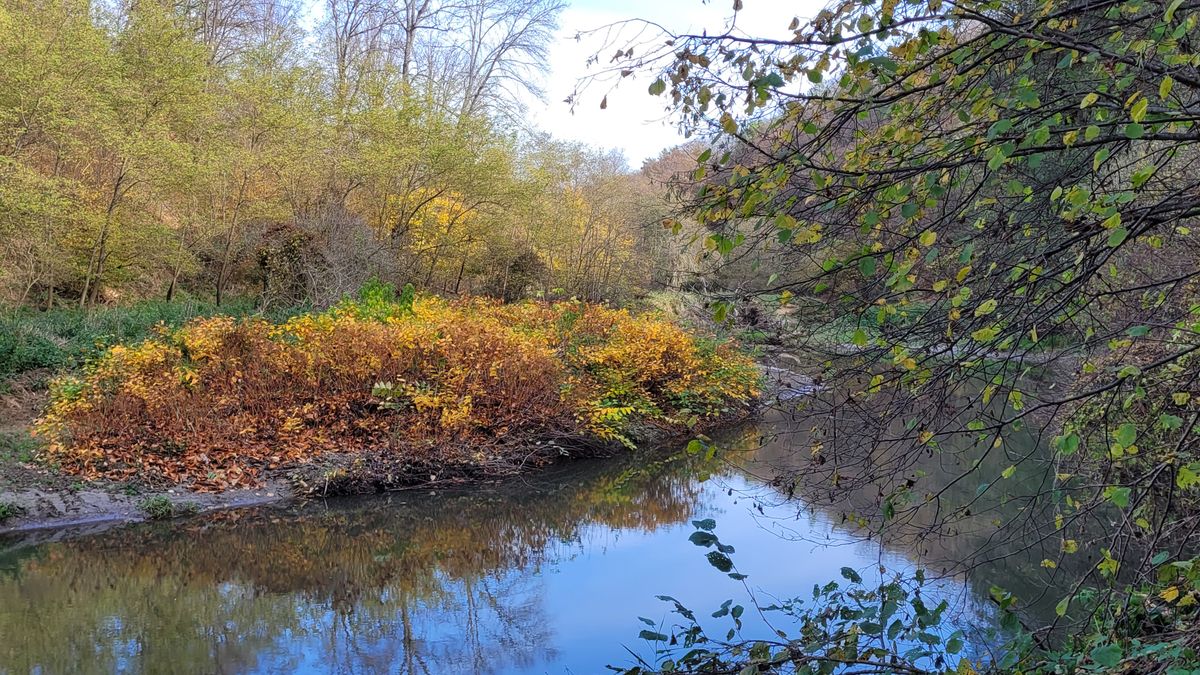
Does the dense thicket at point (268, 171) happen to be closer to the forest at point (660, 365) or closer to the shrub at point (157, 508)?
the forest at point (660, 365)

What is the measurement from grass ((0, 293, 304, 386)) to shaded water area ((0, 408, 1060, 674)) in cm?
321

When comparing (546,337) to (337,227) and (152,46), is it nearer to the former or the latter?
(337,227)

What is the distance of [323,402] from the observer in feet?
27.9

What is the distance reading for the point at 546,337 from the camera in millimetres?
11055

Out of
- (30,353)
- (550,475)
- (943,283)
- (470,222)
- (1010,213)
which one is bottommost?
(30,353)

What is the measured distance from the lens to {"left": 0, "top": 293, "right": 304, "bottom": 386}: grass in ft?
28.8

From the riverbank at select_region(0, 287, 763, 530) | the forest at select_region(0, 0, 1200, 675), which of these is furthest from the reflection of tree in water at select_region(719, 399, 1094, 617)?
the riverbank at select_region(0, 287, 763, 530)

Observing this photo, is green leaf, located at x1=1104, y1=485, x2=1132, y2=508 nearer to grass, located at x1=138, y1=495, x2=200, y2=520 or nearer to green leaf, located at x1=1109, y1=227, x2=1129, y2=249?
green leaf, located at x1=1109, y1=227, x2=1129, y2=249

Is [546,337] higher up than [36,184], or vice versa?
[546,337]

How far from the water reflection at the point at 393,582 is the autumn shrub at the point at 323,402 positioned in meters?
0.75

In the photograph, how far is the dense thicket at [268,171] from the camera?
1004cm

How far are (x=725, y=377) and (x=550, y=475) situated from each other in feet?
13.8

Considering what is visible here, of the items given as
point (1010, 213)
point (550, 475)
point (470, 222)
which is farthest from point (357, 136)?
point (1010, 213)

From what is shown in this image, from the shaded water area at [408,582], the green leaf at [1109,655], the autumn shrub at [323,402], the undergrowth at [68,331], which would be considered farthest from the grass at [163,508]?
the green leaf at [1109,655]
